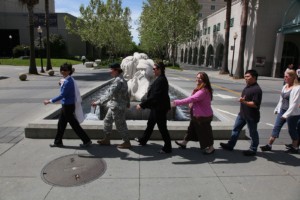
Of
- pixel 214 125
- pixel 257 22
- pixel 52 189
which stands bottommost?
pixel 52 189

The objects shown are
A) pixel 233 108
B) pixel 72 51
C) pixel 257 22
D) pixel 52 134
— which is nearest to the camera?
pixel 52 134

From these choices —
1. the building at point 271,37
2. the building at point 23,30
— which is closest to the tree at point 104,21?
the building at point 23,30

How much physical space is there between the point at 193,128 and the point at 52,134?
3253mm

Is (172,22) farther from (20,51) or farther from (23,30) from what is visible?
(23,30)

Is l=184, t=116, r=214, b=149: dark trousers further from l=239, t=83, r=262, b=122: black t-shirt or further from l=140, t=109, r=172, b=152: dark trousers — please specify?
l=239, t=83, r=262, b=122: black t-shirt

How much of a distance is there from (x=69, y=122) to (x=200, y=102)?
2765 millimetres

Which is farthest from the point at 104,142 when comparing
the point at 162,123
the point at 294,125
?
the point at 294,125

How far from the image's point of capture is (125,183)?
4203mm

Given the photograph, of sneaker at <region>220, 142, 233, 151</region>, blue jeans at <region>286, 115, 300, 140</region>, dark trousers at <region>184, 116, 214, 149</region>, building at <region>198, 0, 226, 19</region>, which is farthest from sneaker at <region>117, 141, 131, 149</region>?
building at <region>198, 0, 226, 19</region>

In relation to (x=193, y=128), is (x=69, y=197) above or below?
below

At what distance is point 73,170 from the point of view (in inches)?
181

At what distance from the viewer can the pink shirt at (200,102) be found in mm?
4988

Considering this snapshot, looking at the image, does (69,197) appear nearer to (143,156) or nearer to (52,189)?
(52,189)

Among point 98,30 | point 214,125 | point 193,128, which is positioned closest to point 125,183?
point 193,128
